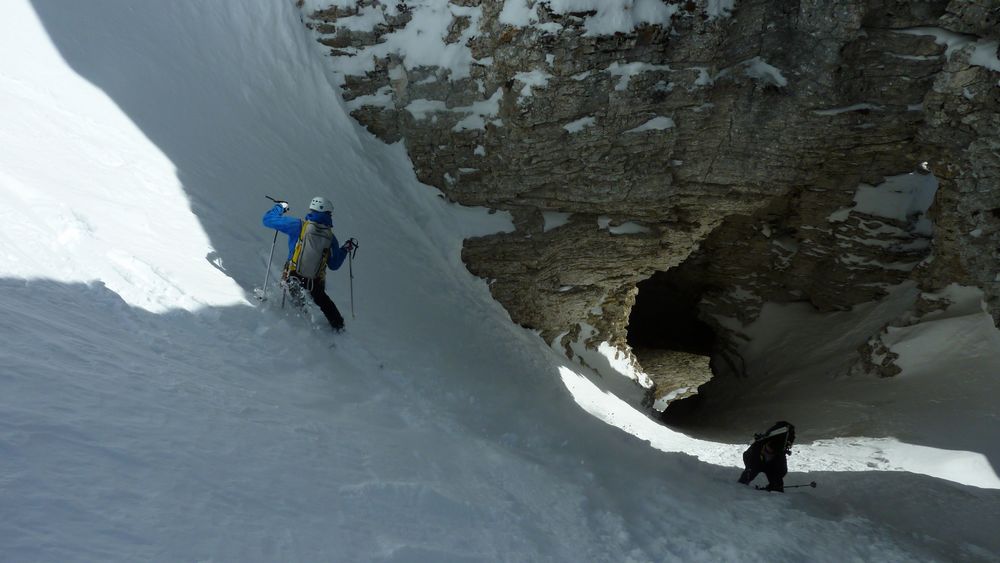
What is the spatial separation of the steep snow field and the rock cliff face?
4.89 feet

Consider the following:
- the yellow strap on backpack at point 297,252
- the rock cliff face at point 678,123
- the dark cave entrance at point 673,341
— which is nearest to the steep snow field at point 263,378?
the yellow strap on backpack at point 297,252

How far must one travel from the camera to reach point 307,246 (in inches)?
292

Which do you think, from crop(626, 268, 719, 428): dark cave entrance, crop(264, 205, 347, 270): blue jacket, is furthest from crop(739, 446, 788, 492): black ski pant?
crop(626, 268, 719, 428): dark cave entrance

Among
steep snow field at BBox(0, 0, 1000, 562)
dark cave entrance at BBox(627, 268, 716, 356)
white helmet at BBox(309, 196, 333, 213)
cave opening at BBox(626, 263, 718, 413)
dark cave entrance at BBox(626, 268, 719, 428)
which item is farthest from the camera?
cave opening at BBox(626, 263, 718, 413)

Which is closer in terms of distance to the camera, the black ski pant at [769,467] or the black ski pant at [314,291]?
the black ski pant at [314,291]

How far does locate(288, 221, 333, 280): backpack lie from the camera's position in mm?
7410

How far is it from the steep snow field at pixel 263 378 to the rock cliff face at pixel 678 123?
1491 millimetres

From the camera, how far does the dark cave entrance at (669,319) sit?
2298 cm

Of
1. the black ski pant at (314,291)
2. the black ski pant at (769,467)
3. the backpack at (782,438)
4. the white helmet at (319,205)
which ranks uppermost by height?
the white helmet at (319,205)

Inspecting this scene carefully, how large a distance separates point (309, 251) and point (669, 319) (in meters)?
20.0

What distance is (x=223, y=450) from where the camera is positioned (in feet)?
13.9

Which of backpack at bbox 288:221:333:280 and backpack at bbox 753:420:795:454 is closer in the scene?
backpack at bbox 288:221:333:280

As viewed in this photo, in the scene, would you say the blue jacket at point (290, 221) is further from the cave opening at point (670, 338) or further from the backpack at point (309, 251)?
the cave opening at point (670, 338)

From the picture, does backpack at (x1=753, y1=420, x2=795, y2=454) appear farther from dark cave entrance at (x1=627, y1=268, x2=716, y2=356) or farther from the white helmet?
dark cave entrance at (x1=627, y1=268, x2=716, y2=356)
